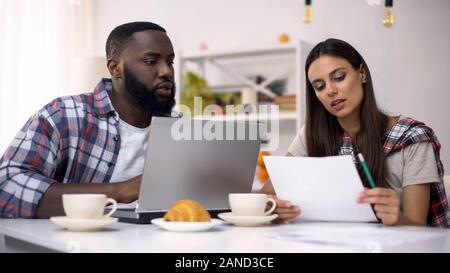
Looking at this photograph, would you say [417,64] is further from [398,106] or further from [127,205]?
[127,205]

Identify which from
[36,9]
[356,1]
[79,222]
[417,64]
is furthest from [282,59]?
[79,222]

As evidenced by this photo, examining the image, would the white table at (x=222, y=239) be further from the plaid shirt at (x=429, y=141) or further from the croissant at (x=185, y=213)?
the plaid shirt at (x=429, y=141)

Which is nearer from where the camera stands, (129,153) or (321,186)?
(321,186)

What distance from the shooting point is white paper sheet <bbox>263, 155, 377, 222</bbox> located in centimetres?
134

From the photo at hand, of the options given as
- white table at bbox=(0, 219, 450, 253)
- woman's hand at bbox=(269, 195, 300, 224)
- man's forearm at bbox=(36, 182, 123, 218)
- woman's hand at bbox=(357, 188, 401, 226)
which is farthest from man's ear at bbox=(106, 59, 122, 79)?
woman's hand at bbox=(357, 188, 401, 226)

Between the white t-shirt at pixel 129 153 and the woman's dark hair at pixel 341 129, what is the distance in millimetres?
568

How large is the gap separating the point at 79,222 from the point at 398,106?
9.34 feet

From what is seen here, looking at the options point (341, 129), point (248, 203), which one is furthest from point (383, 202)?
point (341, 129)

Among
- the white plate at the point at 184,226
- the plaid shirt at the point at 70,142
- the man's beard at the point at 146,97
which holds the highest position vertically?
the man's beard at the point at 146,97

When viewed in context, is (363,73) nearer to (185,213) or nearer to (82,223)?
(185,213)

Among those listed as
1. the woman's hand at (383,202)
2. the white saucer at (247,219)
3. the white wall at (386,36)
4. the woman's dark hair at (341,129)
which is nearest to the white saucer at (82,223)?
the white saucer at (247,219)

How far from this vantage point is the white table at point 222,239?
104 centimetres

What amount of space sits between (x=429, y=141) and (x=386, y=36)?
2088mm

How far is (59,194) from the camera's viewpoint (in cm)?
157
